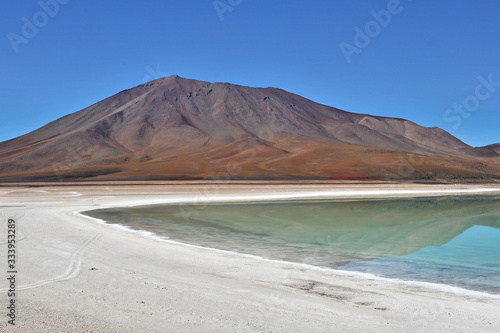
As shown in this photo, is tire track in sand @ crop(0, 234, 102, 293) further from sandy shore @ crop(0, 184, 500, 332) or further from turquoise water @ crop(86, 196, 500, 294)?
turquoise water @ crop(86, 196, 500, 294)

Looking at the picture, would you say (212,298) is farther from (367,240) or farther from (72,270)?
(367,240)

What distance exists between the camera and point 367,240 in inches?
782

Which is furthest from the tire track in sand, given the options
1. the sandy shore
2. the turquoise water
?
the turquoise water

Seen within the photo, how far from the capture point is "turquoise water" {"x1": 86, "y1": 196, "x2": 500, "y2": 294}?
13508 millimetres

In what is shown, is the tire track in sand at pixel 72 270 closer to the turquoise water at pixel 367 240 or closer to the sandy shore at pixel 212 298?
the sandy shore at pixel 212 298

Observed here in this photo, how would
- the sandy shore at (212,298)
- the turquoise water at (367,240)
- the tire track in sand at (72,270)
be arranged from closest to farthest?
the sandy shore at (212,298) < the tire track in sand at (72,270) < the turquoise water at (367,240)

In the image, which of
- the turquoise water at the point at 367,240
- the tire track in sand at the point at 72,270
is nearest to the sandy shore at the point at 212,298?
the tire track in sand at the point at 72,270

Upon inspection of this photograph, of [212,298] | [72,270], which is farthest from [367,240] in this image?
[72,270]

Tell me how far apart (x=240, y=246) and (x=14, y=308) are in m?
10.5

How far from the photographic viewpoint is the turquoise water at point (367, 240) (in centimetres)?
1351

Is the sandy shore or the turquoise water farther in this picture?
the turquoise water

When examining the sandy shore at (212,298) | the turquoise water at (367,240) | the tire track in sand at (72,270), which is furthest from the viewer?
the turquoise water at (367,240)

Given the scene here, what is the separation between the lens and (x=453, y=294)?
10141mm

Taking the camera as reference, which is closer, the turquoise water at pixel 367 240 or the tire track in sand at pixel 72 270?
the tire track in sand at pixel 72 270
